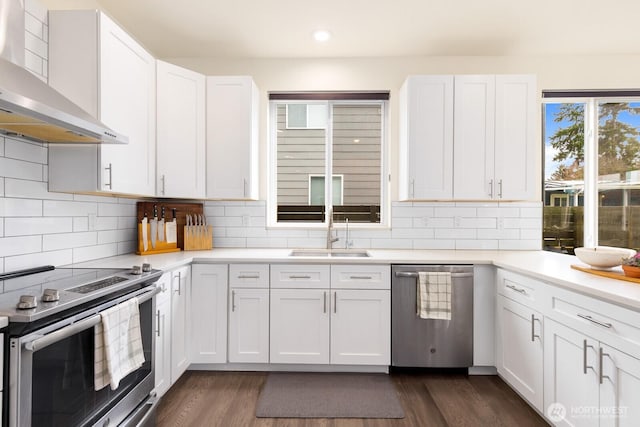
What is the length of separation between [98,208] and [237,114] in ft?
4.12

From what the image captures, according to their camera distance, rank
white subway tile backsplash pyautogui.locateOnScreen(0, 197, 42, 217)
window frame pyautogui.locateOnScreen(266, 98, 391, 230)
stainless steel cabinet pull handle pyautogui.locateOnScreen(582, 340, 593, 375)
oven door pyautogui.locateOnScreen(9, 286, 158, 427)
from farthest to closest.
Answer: window frame pyautogui.locateOnScreen(266, 98, 391, 230)
white subway tile backsplash pyautogui.locateOnScreen(0, 197, 42, 217)
stainless steel cabinet pull handle pyautogui.locateOnScreen(582, 340, 593, 375)
oven door pyautogui.locateOnScreen(9, 286, 158, 427)

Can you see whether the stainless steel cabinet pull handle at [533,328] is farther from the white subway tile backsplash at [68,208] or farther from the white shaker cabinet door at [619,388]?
the white subway tile backsplash at [68,208]

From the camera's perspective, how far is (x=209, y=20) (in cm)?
255

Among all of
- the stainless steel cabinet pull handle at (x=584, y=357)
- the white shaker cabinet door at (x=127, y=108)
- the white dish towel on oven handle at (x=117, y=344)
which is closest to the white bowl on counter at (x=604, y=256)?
the stainless steel cabinet pull handle at (x=584, y=357)

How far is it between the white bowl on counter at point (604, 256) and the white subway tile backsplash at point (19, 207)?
3113 millimetres

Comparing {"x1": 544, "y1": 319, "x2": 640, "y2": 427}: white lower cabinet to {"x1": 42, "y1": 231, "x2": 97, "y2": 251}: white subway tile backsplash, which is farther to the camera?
{"x1": 42, "y1": 231, "x2": 97, "y2": 251}: white subway tile backsplash

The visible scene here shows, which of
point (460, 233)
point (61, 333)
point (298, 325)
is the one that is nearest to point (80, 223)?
point (61, 333)

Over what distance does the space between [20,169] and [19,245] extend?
1.30 feet

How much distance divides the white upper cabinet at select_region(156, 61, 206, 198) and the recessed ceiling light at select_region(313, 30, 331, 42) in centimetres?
99

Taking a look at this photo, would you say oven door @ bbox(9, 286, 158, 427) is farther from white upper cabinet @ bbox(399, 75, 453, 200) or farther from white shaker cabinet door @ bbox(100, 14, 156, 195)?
white upper cabinet @ bbox(399, 75, 453, 200)

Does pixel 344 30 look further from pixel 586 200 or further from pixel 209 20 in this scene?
pixel 586 200

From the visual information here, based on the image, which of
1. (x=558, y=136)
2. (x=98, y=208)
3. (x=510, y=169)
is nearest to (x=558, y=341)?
(x=510, y=169)

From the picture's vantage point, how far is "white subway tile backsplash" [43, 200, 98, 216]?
1937 mm

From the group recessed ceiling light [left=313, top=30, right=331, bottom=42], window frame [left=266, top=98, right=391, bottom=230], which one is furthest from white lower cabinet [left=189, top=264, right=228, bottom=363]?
recessed ceiling light [left=313, top=30, right=331, bottom=42]
